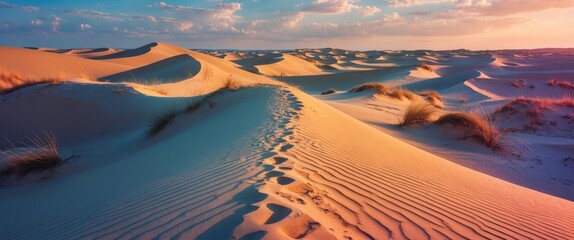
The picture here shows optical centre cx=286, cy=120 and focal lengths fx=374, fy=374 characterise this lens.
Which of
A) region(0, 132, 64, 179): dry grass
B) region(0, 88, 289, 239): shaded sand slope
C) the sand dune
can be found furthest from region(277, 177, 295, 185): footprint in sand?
region(0, 132, 64, 179): dry grass

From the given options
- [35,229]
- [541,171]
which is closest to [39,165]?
[35,229]

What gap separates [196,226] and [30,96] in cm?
1000

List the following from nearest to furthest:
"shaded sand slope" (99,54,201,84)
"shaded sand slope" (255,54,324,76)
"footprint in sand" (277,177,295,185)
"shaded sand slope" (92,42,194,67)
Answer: "footprint in sand" (277,177,295,185) < "shaded sand slope" (99,54,201,84) < "shaded sand slope" (92,42,194,67) < "shaded sand slope" (255,54,324,76)

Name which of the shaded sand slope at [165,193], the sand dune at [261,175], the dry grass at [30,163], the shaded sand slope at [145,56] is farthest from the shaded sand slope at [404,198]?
the shaded sand slope at [145,56]

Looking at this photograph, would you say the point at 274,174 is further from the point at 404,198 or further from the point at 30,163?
the point at 30,163

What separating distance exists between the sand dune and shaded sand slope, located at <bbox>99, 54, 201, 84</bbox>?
8796 mm

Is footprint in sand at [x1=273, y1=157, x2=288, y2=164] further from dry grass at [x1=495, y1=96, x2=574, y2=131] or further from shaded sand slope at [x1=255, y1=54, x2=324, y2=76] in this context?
shaded sand slope at [x1=255, y1=54, x2=324, y2=76]

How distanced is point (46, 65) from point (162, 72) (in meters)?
6.54

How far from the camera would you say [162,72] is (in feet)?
72.1

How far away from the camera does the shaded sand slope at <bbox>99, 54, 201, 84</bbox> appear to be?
773 inches

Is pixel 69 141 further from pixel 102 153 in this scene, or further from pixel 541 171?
pixel 541 171

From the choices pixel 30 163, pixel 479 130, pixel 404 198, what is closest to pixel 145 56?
pixel 30 163

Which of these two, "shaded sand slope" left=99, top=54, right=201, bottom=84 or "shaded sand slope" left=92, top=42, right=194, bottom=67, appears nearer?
"shaded sand slope" left=99, top=54, right=201, bottom=84

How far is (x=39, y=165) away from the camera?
580 centimetres
